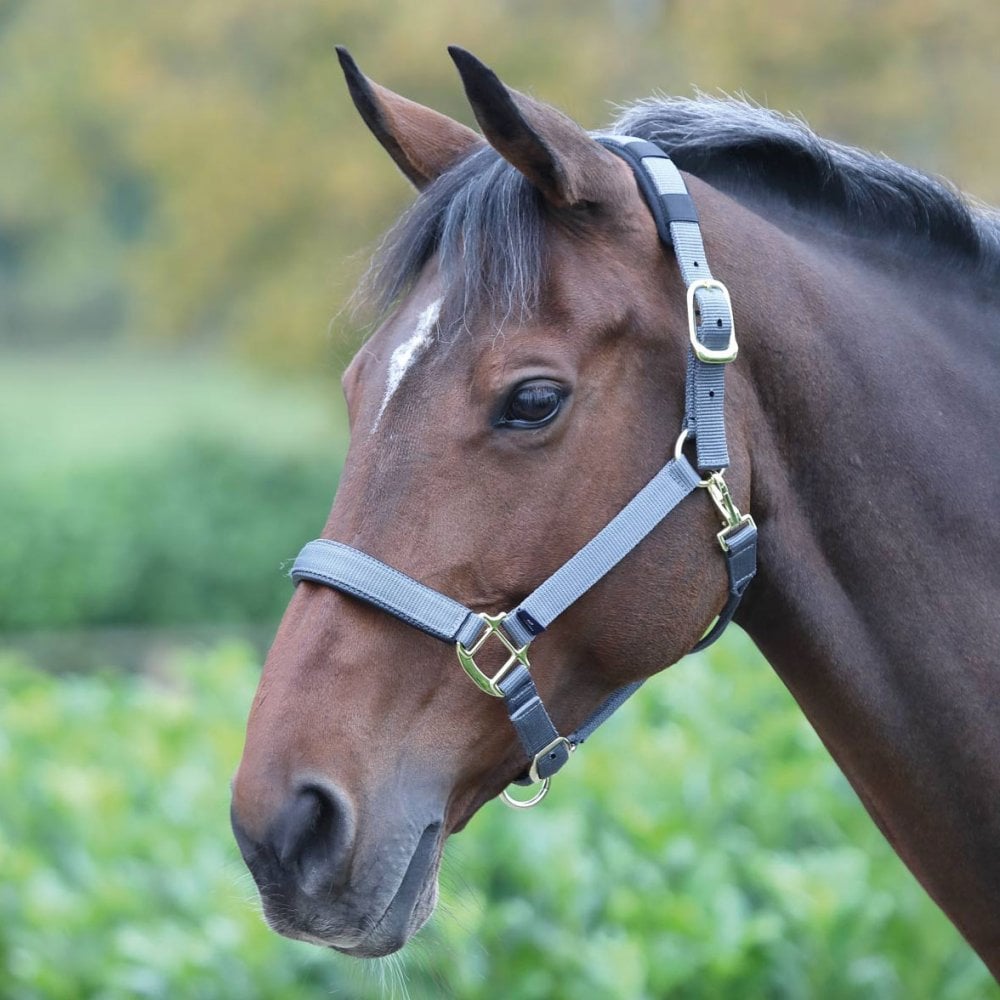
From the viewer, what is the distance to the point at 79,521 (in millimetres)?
15578

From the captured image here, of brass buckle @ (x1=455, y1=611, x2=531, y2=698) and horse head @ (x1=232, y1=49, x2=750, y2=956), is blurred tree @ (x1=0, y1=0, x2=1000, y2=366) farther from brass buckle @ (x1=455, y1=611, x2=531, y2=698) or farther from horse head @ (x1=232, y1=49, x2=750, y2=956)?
brass buckle @ (x1=455, y1=611, x2=531, y2=698)

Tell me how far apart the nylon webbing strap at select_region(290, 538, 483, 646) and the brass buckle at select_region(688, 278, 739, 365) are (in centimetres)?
59

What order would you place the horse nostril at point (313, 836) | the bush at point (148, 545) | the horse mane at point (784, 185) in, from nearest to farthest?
the horse nostril at point (313, 836)
the horse mane at point (784, 185)
the bush at point (148, 545)

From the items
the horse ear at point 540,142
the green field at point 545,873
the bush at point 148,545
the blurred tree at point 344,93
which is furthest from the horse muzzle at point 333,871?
the bush at point 148,545

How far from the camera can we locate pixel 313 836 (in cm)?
204

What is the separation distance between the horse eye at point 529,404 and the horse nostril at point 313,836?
0.67 m

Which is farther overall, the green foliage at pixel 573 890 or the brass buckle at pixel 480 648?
the green foliage at pixel 573 890

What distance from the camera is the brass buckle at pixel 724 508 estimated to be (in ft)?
7.25

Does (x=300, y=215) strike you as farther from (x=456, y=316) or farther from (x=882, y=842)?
(x=456, y=316)

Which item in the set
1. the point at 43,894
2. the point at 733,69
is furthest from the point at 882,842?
the point at 733,69

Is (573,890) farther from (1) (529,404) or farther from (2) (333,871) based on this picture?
(1) (529,404)

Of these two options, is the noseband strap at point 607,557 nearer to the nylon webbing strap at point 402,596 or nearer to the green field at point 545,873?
the nylon webbing strap at point 402,596

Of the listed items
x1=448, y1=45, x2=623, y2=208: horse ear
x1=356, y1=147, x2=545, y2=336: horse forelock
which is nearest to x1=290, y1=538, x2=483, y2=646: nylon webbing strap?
x1=356, y1=147, x2=545, y2=336: horse forelock

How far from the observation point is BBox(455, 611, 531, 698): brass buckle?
6.95 feet
